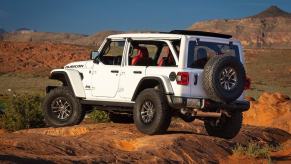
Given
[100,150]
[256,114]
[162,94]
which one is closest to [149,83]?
[162,94]

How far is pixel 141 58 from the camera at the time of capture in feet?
40.6

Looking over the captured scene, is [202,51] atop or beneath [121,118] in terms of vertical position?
atop

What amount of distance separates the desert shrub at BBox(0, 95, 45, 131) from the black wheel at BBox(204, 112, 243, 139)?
17.5 ft

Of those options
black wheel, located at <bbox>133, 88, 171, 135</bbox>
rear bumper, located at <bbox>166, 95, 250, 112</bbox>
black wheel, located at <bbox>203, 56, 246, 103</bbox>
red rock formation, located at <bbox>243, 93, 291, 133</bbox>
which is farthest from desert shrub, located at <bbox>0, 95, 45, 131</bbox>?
red rock formation, located at <bbox>243, 93, 291, 133</bbox>

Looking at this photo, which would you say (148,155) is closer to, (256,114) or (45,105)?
(45,105)

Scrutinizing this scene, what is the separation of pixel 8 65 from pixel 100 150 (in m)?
70.5

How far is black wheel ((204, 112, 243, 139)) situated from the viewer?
12.5 meters

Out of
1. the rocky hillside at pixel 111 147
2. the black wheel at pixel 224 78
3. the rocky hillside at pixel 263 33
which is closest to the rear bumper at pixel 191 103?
the black wheel at pixel 224 78

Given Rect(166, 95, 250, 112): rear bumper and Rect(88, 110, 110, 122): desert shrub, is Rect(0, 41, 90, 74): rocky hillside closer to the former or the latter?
Rect(88, 110, 110, 122): desert shrub

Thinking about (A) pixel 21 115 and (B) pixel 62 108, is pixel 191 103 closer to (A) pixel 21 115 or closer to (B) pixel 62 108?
(B) pixel 62 108

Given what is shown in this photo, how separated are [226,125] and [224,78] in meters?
1.72

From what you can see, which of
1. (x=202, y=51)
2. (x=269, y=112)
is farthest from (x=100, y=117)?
(x=269, y=112)

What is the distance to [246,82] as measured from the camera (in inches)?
476

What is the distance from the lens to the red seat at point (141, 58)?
40.4ft
